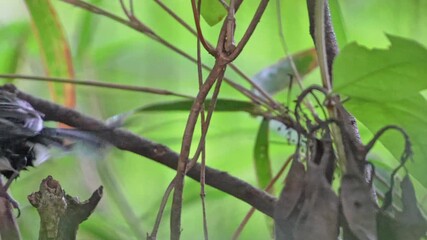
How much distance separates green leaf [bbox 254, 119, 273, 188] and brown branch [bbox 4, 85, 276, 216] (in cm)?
12

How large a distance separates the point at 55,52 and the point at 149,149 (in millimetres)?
278

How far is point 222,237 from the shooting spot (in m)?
0.78

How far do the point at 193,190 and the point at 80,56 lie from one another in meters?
0.30

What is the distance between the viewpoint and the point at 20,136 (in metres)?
0.58

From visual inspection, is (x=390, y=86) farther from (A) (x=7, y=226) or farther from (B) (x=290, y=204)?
(A) (x=7, y=226)

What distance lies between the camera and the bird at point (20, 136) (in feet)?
1.88

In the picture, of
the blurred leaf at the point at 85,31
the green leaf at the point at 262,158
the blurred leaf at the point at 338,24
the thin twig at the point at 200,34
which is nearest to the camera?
the thin twig at the point at 200,34

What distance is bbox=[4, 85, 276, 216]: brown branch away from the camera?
0.53 meters

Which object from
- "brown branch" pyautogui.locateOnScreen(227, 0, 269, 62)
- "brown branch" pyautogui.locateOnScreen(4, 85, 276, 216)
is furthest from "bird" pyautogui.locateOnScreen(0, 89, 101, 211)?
"brown branch" pyautogui.locateOnScreen(227, 0, 269, 62)

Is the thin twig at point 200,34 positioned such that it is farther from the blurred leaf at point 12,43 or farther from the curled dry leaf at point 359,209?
the blurred leaf at point 12,43

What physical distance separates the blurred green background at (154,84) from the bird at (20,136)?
55 mm

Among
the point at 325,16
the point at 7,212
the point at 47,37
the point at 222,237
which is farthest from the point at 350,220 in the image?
the point at 47,37

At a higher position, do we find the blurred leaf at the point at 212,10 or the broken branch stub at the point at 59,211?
the blurred leaf at the point at 212,10

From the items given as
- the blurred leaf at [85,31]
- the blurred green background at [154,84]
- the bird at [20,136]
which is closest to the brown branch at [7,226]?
the bird at [20,136]
